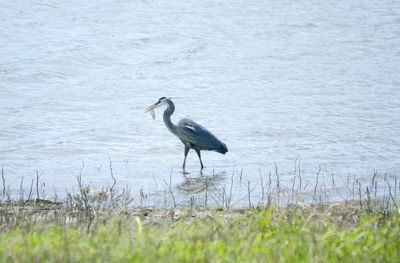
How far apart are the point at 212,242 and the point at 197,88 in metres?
12.0

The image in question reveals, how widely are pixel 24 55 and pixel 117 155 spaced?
6.93 meters

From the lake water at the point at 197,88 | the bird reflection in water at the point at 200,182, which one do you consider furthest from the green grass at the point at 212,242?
the bird reflection in water at the point at 200,182

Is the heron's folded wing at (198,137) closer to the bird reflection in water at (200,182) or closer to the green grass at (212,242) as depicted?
the bird reflection in water at (200,182)

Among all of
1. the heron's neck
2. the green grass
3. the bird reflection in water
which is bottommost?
the bird reflection in water

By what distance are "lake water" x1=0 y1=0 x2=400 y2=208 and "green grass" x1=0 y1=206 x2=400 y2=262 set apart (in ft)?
12.8

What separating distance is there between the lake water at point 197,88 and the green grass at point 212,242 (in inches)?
154

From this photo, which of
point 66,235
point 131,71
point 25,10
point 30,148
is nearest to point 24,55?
point 131,71

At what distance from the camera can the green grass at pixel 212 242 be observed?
4.45 m

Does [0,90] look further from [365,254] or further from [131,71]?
[365,254]

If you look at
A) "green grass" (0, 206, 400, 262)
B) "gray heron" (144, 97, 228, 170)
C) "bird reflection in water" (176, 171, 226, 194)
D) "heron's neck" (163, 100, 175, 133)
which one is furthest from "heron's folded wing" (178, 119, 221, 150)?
"green grass" (0, 206, 400, 262)

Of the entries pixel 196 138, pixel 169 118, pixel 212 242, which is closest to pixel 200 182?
pixel 196 138

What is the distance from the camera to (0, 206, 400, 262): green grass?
14.6ft

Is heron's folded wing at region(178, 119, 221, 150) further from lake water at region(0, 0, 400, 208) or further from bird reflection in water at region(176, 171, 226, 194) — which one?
bird reflection in water at region(176, 171, 226, 194)

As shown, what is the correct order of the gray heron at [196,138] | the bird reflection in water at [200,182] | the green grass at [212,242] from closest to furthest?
the green grass at [212,242] → the bird reflection in water at [200,182] → the gray heron at [196,138]
